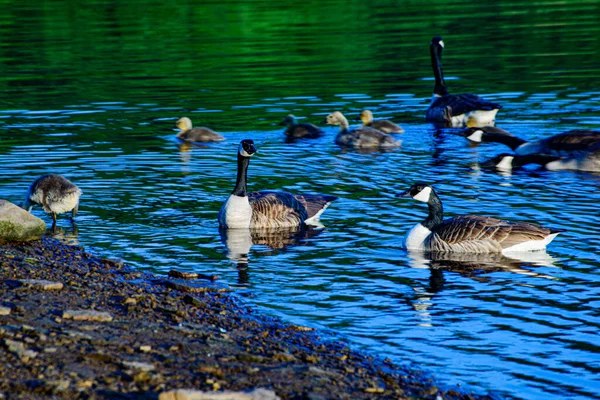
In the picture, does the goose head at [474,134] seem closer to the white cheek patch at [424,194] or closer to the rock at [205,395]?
the white cheek patch at [424,194]

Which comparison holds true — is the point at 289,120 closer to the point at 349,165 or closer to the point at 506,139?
the point at 349,165

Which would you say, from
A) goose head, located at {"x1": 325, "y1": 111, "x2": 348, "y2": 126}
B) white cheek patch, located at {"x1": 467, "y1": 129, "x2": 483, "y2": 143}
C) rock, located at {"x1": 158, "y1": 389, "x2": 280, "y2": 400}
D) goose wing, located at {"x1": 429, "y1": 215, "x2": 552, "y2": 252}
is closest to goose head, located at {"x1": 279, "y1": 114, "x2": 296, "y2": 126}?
goose head, located at {"x1": 325, "y1": 111, "x2": 348, "y2": 126}

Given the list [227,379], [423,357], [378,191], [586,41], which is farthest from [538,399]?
[586,41]

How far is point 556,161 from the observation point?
19812mm

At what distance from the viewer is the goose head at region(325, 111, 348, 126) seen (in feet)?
76.8

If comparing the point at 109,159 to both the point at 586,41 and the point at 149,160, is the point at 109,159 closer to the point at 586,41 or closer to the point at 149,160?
the point at 149,160

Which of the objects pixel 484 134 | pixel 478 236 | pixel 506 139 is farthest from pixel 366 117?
pixel 478 236

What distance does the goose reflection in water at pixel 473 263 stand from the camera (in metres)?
12.5

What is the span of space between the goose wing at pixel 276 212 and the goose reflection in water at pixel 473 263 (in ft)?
8.49

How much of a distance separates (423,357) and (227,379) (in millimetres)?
2283

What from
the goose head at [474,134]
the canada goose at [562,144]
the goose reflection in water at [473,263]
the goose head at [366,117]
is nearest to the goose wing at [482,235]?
the goose reflection in water at [473,263]

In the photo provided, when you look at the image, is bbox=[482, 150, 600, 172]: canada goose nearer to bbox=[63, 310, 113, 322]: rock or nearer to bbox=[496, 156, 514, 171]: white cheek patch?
bbox=[496, 156, 514, 171]: white cheek patch

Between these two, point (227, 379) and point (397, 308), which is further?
point (397, 308)

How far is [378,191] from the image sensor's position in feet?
57.8
